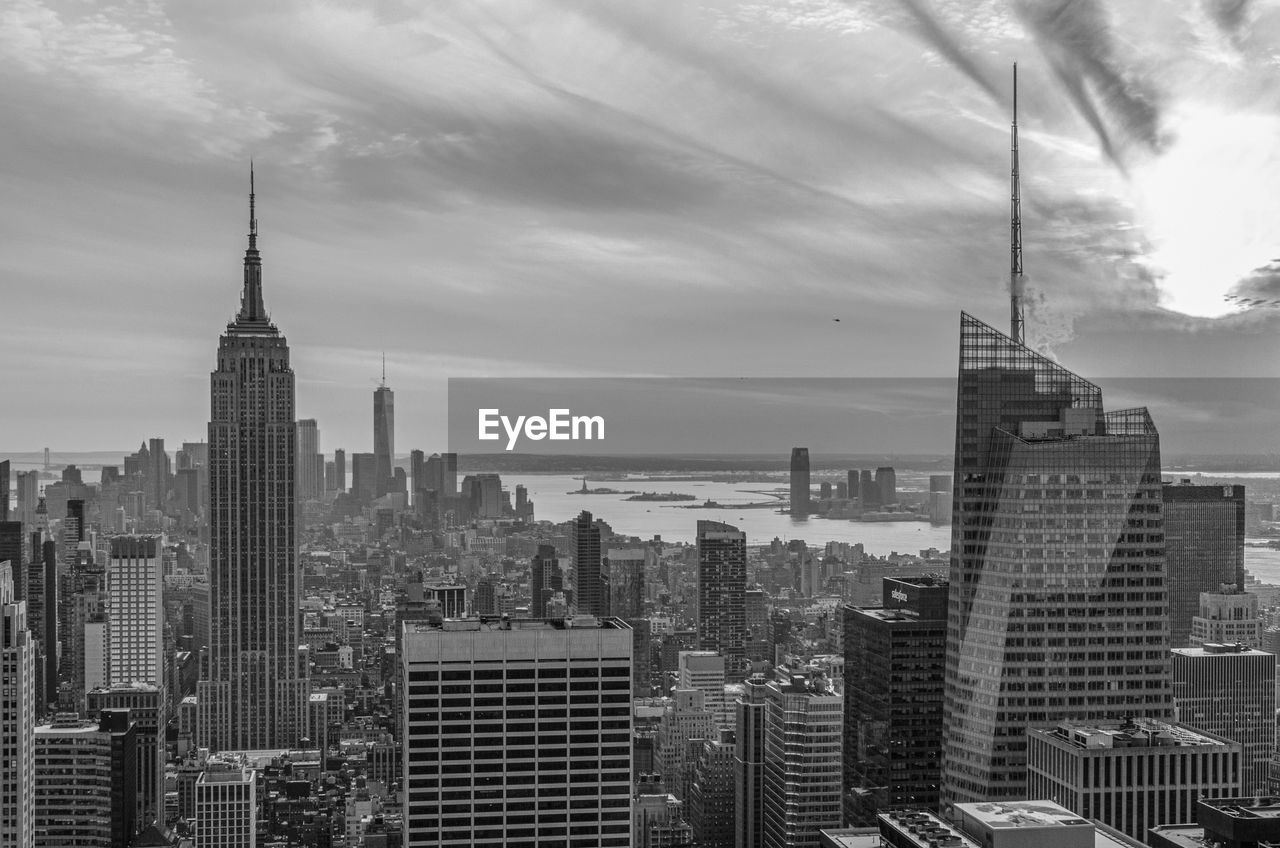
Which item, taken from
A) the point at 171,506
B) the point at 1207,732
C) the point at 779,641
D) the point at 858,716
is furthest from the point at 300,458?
the point at 1207,732

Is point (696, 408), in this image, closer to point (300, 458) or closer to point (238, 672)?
point (300, 458)

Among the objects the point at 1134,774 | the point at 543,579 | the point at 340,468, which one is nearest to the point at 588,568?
the point at 543,579

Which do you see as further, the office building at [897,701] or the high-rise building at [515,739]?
the office building at [897,701]

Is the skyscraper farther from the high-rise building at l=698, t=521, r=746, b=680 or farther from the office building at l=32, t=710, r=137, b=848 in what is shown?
the office building at l=32, t=710, r=137, b=848

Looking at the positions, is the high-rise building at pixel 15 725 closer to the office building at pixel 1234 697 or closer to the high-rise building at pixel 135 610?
the high-rise building at pixel 135 610

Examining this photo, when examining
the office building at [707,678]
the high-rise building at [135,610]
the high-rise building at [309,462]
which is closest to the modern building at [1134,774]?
the office building at [707,678]

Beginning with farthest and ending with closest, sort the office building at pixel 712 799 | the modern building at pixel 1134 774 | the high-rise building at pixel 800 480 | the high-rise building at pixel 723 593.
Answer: the office building at pixel 712 799
the high-rise building at pixel 723 593
the high-rise building at pixel 800 480
the modern building at pixel 1134 774
